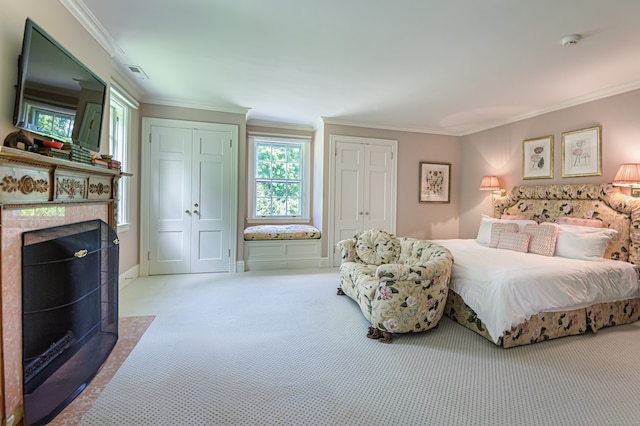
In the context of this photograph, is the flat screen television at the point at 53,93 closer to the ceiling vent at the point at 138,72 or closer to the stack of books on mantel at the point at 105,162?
the stack of books on mantel at the point at 105,162

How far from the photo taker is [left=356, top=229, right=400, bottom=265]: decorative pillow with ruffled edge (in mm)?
3418

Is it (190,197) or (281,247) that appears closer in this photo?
(190,197)

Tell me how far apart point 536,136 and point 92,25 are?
532cm

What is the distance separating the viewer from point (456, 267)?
2758 millimetres

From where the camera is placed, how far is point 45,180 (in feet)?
5.35

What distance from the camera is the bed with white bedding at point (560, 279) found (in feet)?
7.57

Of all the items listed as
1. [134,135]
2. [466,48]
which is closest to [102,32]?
[134,135]

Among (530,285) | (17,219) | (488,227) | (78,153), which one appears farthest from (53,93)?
(488,227)

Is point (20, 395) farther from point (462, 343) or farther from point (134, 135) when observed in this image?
point (134, 135)

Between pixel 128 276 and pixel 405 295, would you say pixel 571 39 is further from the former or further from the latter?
pixel 128 276

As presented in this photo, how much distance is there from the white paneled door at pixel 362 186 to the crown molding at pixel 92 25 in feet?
10.2

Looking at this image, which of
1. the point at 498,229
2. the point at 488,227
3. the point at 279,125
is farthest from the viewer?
the point at 279,125

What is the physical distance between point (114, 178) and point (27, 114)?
986 mm

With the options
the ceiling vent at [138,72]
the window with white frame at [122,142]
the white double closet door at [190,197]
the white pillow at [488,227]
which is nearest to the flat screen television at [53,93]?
the ceiling vent at [138,72]
